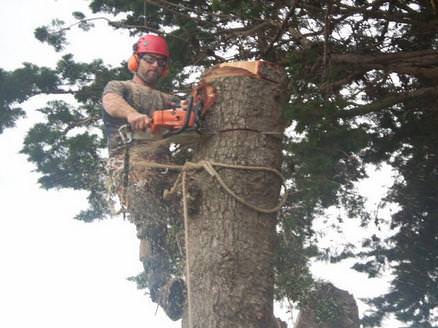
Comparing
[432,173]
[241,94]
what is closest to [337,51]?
[241,94]

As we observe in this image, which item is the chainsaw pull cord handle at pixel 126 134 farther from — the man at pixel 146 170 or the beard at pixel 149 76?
the beard at pixel 149 76

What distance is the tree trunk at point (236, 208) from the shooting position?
3.09m

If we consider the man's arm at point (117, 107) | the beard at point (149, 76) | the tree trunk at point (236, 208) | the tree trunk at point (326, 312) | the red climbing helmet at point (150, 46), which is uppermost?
the red climbing helmet at point (150, 46)

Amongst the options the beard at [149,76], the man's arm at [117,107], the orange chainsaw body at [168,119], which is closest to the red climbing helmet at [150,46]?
the beard at [149,76]

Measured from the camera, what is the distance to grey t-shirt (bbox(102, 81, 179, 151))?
13.8 ft

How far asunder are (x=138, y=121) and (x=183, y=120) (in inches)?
12.5

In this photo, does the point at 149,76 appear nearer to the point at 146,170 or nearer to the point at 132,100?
the point at 132,100

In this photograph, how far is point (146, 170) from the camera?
4.05 metres

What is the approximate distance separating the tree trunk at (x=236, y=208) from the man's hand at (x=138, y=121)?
1.19 feet

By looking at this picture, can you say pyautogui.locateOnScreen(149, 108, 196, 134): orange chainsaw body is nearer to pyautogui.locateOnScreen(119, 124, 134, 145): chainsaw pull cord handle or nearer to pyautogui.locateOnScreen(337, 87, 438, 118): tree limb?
pyautogui.locateOnScreen(119, 124, 134, 145): chainsaw pull cord handle

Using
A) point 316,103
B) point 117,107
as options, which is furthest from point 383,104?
point 117,107

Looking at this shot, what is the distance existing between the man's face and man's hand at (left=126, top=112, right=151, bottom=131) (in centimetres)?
99

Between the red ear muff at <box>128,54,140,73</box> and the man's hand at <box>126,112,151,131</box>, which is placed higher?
the red ear muff at <box>128,54,140,73</box>

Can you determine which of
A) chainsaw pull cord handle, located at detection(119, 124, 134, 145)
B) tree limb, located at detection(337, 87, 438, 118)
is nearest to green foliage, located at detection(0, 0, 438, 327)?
tree limb, located at detection(337, 87, 438, 118)
